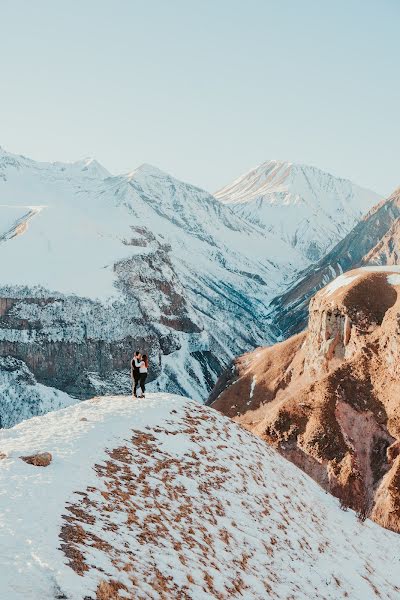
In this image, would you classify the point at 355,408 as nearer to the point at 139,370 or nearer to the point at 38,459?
the point at 139,370

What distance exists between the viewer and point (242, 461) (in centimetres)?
2070

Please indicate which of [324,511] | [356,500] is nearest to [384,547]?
[324,511]

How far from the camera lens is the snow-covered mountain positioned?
10977 millimetres

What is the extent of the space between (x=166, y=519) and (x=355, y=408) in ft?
165

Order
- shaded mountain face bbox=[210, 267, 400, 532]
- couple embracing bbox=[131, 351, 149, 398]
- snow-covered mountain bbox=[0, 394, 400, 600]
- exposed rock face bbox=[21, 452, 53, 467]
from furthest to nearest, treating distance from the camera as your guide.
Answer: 1. shaded mountain face bbox=[210, 267, 400, 532]
2. couple embracing bbox=[131, 351, 149, 398]
3. exposed rock face bbox=[21, 452, 53, 467]
4. snow-covered mountain bbox=[0, 394, 400, 600]

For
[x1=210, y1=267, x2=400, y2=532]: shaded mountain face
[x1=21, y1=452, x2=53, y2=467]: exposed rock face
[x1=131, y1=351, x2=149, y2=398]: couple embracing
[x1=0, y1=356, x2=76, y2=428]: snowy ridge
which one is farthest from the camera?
[x1=0, y1=356, x2=76, y2=428]: snowy ridge

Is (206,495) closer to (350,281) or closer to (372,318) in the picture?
(372,318)

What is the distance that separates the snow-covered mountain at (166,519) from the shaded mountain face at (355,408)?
83.1 ft

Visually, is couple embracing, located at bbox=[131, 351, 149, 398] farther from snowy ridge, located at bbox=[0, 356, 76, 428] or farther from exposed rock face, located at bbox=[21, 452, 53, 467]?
snowy ridge, located at bbox=[0, 356, 76, 428]

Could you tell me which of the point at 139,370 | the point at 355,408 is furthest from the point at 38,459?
the point at 355,408

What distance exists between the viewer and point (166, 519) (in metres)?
14.3

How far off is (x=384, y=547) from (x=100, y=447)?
469 inches

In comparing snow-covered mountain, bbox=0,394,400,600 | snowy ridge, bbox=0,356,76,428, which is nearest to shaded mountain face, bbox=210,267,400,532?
snow-covered mountain, bbox=0,394,400,600

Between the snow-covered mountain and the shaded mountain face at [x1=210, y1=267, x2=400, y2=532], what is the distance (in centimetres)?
2532
